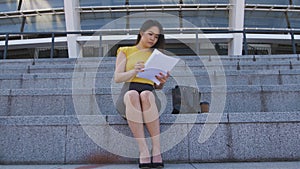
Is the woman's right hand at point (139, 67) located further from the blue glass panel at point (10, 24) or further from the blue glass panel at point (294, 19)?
the blue glass panel at point (10, 24)

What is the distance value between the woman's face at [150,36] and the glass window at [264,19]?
51.6 ft

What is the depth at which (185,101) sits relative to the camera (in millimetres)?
3770

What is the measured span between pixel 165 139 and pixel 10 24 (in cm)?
1777

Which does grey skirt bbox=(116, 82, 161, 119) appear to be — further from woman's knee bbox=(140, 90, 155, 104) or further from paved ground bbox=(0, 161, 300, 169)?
paved ground bbox=(0, 161, 300, 169)

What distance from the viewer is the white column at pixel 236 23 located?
16.7 metres

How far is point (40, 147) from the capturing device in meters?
3.37

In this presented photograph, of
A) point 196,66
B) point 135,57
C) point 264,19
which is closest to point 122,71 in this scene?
point 135,57

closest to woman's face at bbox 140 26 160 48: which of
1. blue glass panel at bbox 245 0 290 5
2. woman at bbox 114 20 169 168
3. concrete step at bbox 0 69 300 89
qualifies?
woman at bbox 114 20 169 168

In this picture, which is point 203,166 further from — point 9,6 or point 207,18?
point 9,6

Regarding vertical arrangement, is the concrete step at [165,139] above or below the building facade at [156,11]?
below

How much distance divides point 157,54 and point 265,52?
15694 mm

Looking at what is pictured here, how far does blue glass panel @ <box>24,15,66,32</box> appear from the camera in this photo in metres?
18.0

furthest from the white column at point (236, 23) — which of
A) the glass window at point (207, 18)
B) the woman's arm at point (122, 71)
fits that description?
the woman's arm at point (122, 71)

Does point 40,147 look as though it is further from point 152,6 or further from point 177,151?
point 152,6
